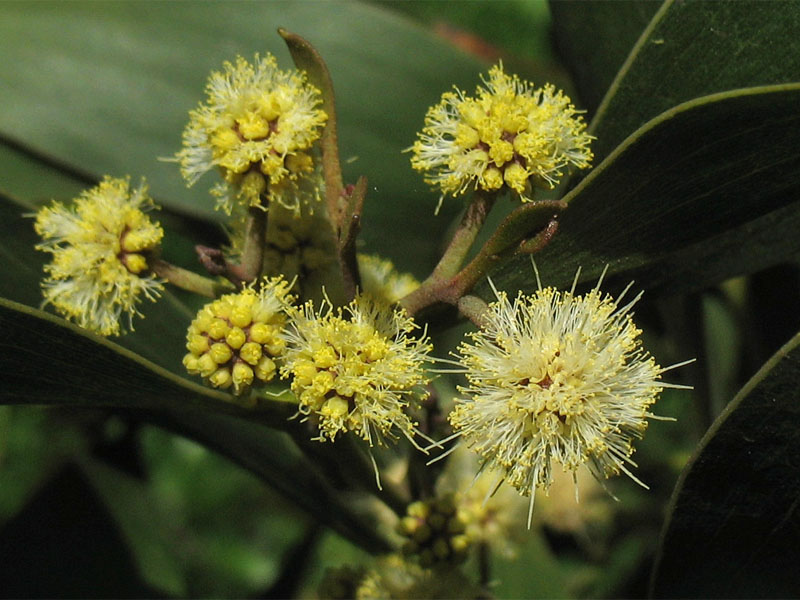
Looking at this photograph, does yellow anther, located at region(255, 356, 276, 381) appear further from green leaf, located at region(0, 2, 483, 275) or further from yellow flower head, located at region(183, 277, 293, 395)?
green leaf, located at region(0, 2, 483, 275)

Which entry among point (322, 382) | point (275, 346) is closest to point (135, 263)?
point (275, 346)

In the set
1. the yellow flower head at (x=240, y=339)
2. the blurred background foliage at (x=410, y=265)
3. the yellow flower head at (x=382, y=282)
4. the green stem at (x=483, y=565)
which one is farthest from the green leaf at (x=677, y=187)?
the green stem at (x=483, y=565)

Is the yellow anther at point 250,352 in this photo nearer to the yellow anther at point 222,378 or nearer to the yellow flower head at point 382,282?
the yellow anther at point 222,378

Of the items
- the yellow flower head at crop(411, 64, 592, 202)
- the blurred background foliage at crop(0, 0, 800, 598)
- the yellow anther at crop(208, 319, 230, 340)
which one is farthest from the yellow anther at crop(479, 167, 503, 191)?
the yellow anther at crop(208, 319, 230, 340)

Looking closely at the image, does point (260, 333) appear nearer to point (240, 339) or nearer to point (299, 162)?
point (240, 339)

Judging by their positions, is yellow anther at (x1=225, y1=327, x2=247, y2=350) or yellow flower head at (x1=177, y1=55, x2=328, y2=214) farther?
yellow flower head at (x1=177, y1=55, x2=328, y2=214)
